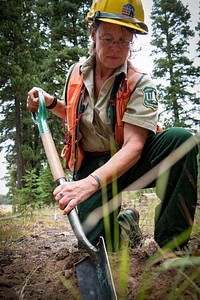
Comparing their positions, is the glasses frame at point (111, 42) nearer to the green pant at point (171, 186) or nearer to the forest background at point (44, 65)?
the green pant at point (171, 186)

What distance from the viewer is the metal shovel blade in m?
1.48

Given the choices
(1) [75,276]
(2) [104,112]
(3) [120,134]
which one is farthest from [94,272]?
(2) [104,112]

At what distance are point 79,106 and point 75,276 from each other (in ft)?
4.52

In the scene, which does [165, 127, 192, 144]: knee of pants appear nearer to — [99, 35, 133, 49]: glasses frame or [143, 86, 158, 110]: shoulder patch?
[143, 86, 158, 110]: shoulder patch

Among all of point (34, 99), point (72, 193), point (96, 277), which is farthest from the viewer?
point (34, 99)

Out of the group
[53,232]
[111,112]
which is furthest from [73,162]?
[53,232]

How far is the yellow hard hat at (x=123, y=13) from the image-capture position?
7.27 ft

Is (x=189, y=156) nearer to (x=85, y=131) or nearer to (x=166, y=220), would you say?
(x=166, y=220)

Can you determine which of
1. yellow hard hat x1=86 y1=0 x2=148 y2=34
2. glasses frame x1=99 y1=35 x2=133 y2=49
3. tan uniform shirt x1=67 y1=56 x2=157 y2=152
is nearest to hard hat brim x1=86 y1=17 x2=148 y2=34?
yellow hard hat x1=86 y1=0 x2=148 y2=34

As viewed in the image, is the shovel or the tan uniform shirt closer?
the shovel

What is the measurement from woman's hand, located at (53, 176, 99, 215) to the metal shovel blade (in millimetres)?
293

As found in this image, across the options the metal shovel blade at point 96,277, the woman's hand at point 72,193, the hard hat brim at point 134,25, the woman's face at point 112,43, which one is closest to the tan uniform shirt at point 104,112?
the woman's face at point 112,43

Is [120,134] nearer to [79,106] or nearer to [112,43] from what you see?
[79,106]

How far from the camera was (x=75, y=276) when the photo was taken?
193cm
